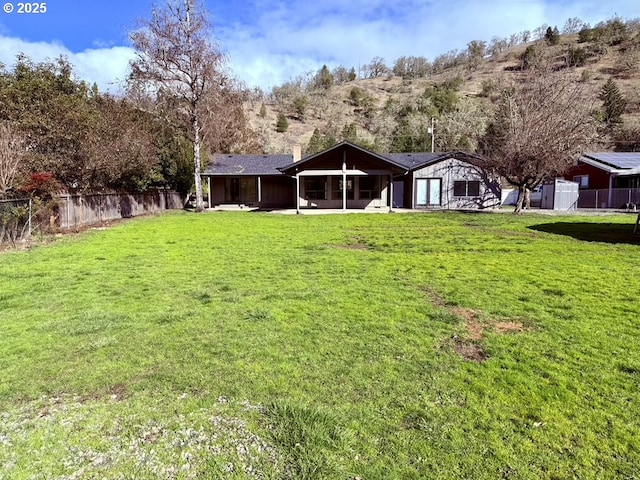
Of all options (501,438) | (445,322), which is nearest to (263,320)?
(445,322)

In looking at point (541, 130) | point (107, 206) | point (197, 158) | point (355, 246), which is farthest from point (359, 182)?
point (355, 246)

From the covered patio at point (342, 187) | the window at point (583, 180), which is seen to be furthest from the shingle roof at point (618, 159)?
the covered patio at point (342, 187)

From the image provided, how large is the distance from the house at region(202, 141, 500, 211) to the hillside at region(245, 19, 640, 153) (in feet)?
59.0

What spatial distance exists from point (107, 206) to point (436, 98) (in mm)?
49574

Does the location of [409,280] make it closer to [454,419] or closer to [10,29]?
[454,419]

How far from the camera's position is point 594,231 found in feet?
44.7

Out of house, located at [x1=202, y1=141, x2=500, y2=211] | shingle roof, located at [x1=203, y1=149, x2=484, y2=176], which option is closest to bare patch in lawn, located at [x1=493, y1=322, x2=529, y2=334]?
house, located at [x1=202, y1=141, x2=500, y2=211]

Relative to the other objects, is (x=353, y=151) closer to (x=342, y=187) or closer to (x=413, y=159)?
(x=342, y=187)

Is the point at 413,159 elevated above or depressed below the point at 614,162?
above

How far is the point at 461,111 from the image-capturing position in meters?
51.1

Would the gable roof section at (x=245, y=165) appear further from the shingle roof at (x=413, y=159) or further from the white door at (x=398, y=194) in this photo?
the white door at (x=398, y=194)

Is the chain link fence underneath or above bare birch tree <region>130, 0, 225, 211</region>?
underneath

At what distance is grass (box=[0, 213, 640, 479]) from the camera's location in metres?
2.52

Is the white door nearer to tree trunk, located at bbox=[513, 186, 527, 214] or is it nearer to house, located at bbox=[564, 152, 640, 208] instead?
tree trunk, located at bbox=[513, 186, 527, 214]
